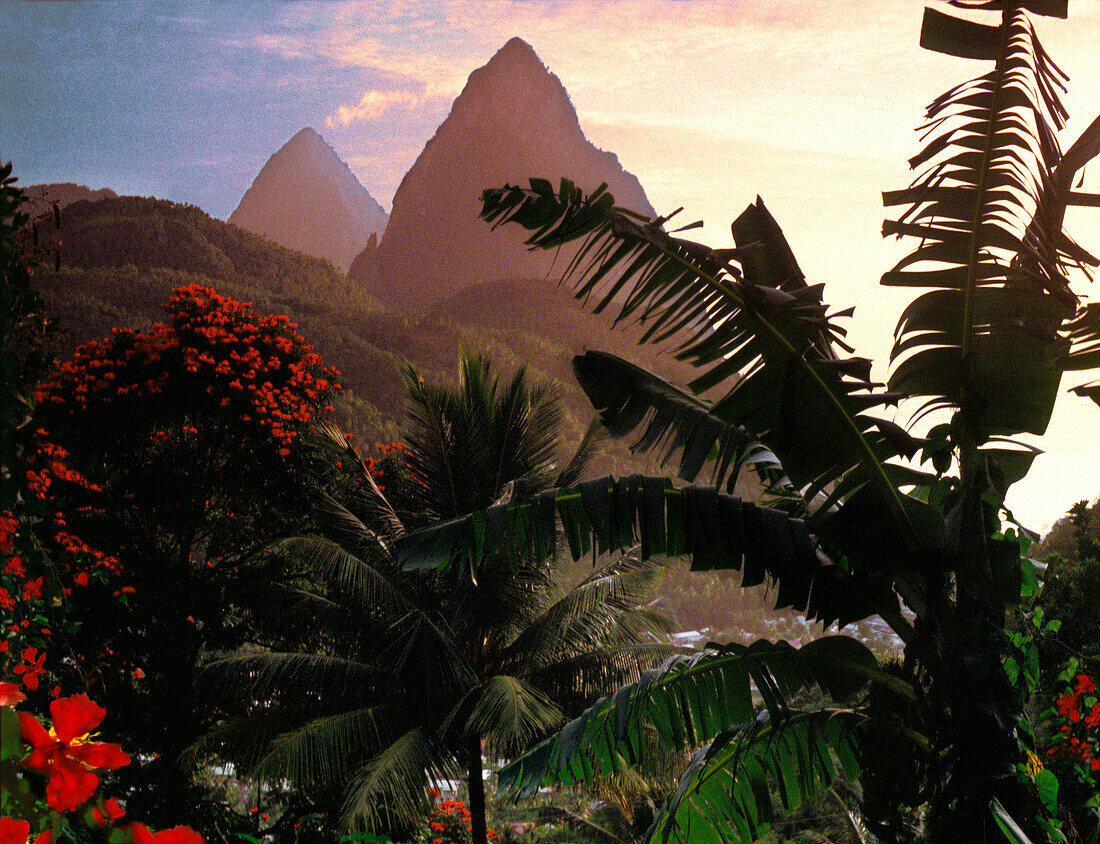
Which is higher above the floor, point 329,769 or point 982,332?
point 982,332

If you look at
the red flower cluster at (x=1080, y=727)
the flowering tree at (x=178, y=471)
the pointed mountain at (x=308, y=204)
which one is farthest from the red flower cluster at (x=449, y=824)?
the pointed mountain at (x=308, y=204)

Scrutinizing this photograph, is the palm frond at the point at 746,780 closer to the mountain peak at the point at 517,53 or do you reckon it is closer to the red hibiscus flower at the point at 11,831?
the red hibiscus flower at the point at 11,831

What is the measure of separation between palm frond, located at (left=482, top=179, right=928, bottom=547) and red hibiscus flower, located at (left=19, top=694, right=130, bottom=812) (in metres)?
2.14

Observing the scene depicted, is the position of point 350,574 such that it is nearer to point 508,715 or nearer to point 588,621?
point 508,715

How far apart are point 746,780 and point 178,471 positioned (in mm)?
8491

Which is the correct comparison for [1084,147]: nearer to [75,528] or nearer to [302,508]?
[302,508]

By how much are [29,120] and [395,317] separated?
37.7 m

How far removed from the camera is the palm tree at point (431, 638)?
23.6 feet

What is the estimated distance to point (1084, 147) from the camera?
3305 mm

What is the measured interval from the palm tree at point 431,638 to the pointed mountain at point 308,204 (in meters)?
59.7

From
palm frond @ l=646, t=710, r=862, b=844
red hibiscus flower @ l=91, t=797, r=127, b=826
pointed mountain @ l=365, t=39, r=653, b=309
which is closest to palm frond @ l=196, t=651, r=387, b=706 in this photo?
palm frond @ l=646, t=710, r=862, b=844

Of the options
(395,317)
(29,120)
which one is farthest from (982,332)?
(395,317)

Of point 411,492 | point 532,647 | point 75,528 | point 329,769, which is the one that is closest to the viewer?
point 329,769

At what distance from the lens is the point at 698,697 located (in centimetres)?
349
